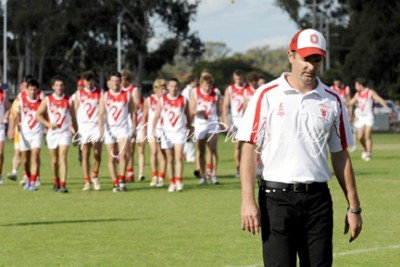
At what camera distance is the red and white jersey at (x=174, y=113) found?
824 inches

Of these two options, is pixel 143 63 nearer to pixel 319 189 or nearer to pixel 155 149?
pixel 155 149

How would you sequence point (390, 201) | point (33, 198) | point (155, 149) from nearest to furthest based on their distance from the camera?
point (390, 201), point (33, 198), point (155, 149)

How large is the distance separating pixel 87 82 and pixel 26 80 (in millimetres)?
1497

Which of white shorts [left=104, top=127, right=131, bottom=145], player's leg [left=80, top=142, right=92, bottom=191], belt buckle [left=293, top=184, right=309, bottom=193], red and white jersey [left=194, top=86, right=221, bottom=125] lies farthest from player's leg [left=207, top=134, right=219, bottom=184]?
belt buckle [left=293, top=184, right=309, bottom=193]

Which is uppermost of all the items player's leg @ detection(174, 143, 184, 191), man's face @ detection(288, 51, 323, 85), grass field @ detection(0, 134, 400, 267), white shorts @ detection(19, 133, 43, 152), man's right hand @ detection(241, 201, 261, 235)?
man's face @ detection(288, 51, 323, 85)

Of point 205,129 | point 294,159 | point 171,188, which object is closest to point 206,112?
point 205,129

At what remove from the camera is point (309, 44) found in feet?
23.5

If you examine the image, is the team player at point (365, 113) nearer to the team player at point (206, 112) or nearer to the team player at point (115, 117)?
the team player at point (206, 112)

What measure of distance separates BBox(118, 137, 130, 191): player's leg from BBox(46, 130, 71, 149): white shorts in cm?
100

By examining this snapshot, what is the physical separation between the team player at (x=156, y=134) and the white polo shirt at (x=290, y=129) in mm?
14002

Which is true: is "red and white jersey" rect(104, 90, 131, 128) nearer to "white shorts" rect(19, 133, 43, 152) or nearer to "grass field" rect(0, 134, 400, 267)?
"grass field" rect(0, 134, 400, 267)

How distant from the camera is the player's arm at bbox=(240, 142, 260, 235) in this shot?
7184mm

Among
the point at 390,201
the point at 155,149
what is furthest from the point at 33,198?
the point at 390,201

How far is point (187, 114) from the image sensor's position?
21.1 meters
